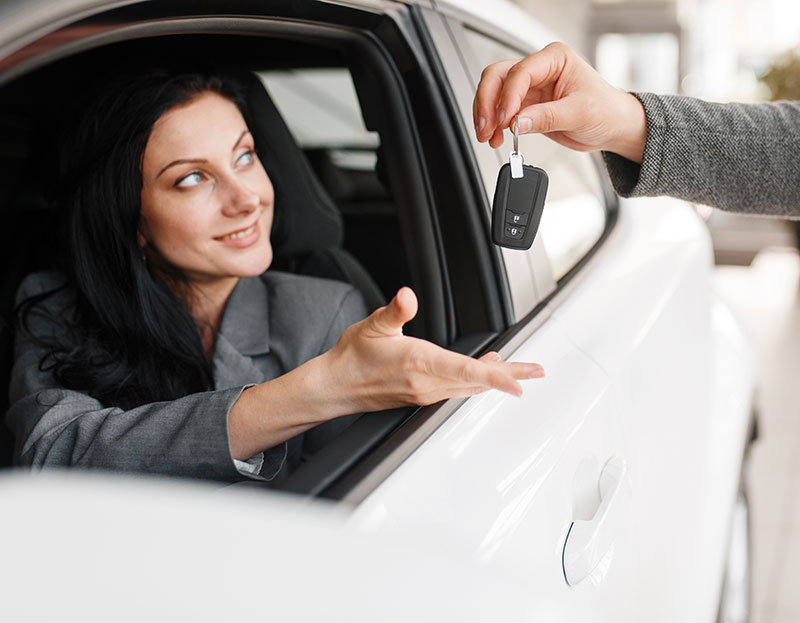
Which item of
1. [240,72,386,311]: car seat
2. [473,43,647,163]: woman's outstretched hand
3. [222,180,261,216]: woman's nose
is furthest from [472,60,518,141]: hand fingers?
[240,72,386,311]: car seat

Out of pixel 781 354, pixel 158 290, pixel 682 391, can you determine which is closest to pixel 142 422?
pixel 158 290

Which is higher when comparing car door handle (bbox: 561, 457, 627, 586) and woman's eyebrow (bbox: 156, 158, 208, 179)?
woman's eyebrow (bbox: 156, 158, 208, 179)

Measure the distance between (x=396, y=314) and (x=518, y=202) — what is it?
301 mm

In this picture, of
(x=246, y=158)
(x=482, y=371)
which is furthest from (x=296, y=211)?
(x=482, y=371)

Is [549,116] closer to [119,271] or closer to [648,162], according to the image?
[648,162]

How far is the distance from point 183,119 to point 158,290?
30cm

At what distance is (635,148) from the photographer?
1360 mm

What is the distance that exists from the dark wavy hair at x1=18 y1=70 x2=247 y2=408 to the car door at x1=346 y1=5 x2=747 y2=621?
529mm

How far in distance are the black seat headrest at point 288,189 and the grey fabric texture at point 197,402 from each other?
0.18 meters

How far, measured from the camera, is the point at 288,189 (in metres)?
1.68

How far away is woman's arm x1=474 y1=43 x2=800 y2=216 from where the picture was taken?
1227 mm

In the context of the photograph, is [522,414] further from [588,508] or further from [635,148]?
[635,148]

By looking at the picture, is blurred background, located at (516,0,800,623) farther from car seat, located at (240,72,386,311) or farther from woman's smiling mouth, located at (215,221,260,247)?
woman's smiling mouth, located at (215,221,260,247)

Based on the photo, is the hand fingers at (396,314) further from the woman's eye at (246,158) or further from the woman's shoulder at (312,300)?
the woman's eye at (246,158)
